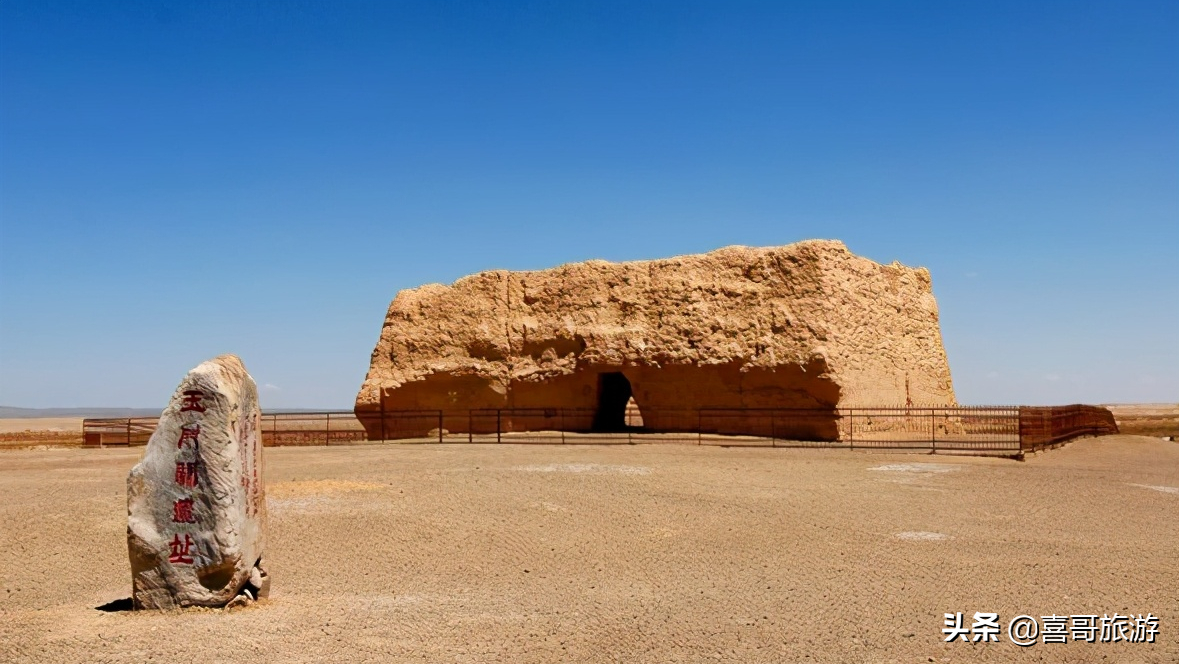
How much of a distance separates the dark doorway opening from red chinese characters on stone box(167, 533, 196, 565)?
2217 centimetres

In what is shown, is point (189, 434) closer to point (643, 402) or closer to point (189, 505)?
point (189, 505)

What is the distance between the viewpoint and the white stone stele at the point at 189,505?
7.24 m

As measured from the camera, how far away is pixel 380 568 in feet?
30.8

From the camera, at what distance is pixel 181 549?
7.25m

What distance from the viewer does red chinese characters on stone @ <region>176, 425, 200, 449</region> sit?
7.30m

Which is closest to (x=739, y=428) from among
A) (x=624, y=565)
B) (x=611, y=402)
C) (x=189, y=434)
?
(x=611, y=402)

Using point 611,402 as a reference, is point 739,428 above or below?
below

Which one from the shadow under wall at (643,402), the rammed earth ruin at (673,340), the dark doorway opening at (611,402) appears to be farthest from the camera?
the dark doorway opening at (611,402)

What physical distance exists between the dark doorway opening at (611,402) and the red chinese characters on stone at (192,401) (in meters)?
22.2

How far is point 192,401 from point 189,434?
0.86 ft

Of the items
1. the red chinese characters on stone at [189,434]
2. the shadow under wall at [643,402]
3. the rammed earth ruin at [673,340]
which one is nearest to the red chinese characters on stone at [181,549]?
the red chinese characters on stone at [189,434]

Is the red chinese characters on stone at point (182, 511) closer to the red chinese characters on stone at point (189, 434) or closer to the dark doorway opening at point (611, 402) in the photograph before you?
the red chinese characters on stone at point (189, 434)

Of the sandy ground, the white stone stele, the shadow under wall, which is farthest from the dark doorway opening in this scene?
the white stone stele

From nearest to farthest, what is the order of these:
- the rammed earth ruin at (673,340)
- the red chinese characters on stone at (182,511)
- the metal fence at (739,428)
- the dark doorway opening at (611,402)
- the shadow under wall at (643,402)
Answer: the red chinese characters on stone at (182,511) < the metal fence at (739,428) < the shadow under wall at (643,402) < the rammed earth ruin at (673,340) < the dark doorway opening at (611,402)
